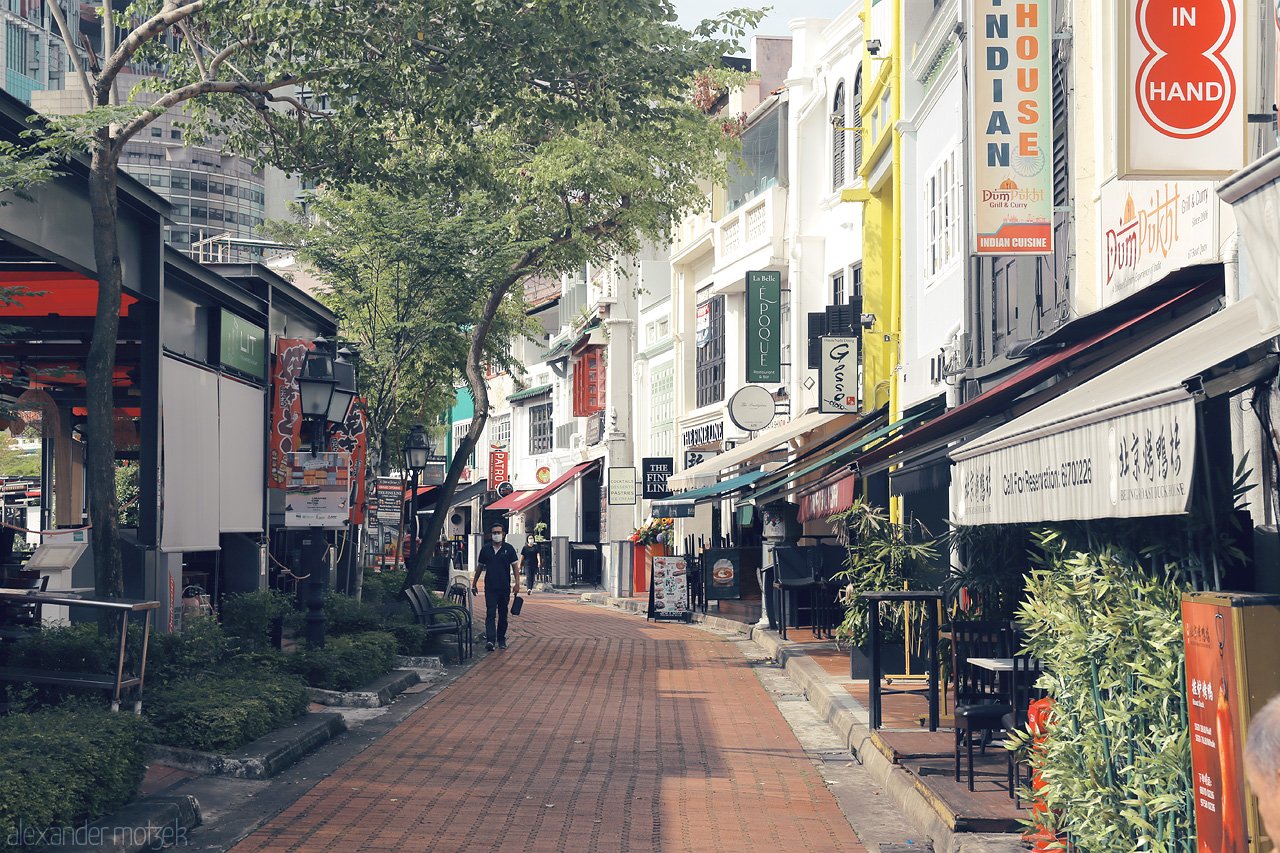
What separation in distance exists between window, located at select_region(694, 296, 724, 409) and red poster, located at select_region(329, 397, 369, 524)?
13.9 metres

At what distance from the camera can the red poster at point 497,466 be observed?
2183 inches

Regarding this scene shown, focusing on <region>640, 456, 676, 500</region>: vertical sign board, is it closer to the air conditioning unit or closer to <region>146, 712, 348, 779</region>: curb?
<region>146, 712, 348, 779</region>: curb

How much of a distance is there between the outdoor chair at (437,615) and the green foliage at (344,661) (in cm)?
265

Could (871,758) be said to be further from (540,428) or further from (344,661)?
(540,428)

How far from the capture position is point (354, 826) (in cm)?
777

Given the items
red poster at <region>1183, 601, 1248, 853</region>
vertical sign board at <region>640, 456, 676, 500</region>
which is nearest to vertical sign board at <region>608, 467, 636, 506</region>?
vertical sign board at <region>640, 456, 676, 500</region>

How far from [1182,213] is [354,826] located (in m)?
6.43

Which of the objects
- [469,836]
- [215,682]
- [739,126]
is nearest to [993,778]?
[469,836]

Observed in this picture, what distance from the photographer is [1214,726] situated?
4387 mm

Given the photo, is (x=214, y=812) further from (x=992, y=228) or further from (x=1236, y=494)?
(x=992, y=228)

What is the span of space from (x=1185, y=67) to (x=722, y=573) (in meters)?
21.0

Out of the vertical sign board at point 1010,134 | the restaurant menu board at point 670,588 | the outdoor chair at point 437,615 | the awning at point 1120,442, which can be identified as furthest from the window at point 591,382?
the awning at point 1120,442

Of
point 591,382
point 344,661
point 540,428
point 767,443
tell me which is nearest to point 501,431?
point 540,428

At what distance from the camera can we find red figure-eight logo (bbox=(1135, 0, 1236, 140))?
7.37m
